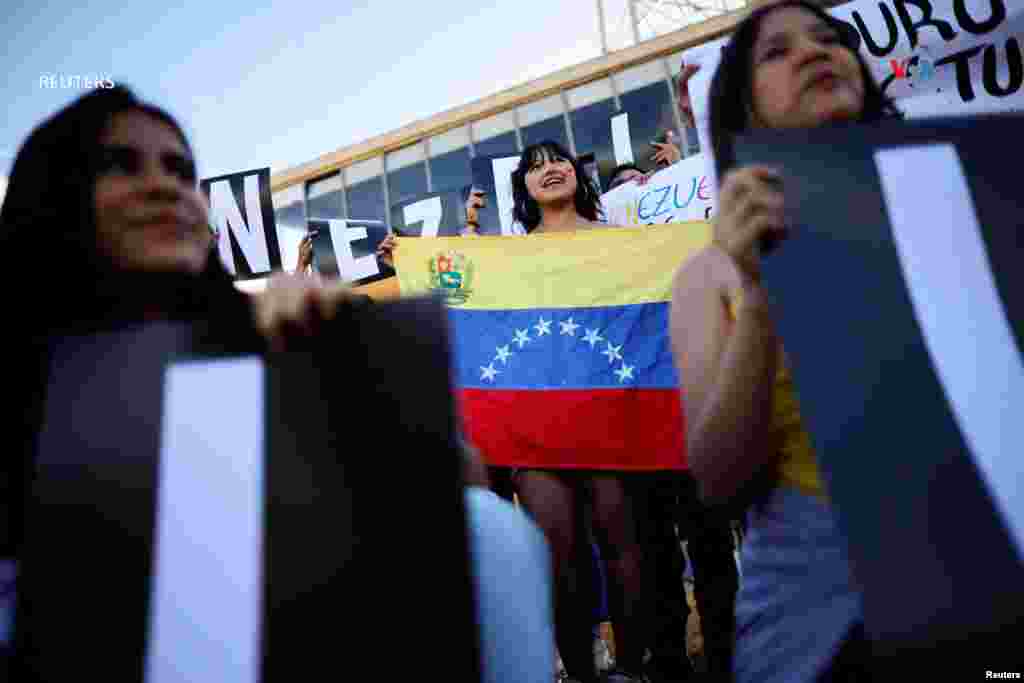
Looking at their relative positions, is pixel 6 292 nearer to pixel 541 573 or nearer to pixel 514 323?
pixel 541 573

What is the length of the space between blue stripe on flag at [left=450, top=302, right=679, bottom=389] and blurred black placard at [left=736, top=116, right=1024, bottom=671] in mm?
1464

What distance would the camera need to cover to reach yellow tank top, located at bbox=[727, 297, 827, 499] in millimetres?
898

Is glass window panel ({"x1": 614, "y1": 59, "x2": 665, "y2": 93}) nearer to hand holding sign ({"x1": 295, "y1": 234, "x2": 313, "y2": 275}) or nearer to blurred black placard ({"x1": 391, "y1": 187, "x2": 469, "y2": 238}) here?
blurred black placard ({"x1": 391, "y1": 187, "x2": 469, "y2": 238})

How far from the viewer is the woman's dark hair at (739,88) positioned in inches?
43.4

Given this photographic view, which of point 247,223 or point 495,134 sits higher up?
point 495,134

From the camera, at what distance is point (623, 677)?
1726mm

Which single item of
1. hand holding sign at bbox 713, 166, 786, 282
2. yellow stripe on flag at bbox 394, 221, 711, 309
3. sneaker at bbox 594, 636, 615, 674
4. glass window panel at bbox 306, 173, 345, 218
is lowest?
sneaker at bbox 594, 636, 615, 674

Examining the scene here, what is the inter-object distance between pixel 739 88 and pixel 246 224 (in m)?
3.27

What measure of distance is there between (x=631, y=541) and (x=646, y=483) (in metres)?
0.34

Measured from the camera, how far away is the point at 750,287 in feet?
2.81

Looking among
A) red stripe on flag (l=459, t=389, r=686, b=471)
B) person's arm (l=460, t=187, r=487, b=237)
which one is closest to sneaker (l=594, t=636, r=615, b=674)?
red stripe on flag (l=459, t=389, r=686, b=471)

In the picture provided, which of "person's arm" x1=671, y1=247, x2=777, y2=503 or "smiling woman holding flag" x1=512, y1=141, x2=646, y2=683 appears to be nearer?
"person's arm" x1=671, y1=247, x2=777, y2=503

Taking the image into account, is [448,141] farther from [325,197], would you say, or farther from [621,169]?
[621,169]

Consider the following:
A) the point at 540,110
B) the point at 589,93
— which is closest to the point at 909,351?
the point at 589,93
